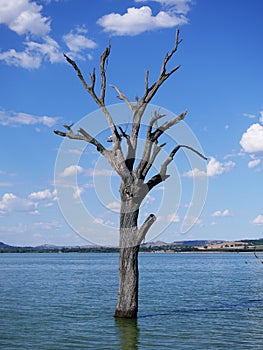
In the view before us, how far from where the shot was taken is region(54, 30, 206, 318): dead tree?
18891 mm

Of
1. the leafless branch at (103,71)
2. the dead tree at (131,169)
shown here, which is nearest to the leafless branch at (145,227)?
the dead tree at (131,169)

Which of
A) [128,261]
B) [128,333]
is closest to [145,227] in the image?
[128,261]

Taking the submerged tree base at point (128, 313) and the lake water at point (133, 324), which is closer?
the lake water at point (133, 324)

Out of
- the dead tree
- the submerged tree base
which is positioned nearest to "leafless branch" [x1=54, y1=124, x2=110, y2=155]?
the dead tree

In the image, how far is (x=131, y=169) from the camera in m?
19.4

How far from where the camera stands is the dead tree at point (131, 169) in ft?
62.0

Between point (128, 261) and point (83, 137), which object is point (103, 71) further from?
point (128, 261)

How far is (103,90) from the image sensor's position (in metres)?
19.6

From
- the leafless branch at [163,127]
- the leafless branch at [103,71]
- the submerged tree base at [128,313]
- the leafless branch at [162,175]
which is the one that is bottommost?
the submerged tree base at [128,313]

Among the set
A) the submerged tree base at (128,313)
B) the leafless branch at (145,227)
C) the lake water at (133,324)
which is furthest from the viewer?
the submerged tree base at (128,313)

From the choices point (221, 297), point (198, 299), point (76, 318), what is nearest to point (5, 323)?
point (76, 318)

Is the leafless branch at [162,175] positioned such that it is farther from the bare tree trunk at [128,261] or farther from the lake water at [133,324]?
the lake water at [133,324]

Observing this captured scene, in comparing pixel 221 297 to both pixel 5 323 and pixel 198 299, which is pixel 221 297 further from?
pixel 5 323

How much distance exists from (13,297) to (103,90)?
15.1 meters
